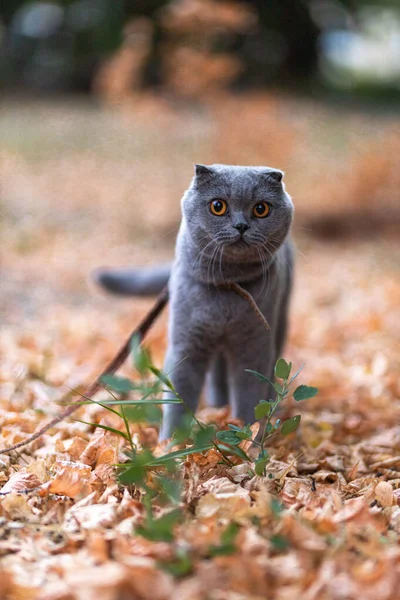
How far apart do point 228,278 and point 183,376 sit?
338mm

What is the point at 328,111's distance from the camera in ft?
37.5

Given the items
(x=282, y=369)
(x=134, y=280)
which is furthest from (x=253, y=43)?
(x=282, y=369)

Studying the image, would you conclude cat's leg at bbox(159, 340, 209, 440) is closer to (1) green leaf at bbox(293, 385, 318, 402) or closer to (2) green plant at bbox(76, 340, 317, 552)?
(2) green plant at bbox(76, 340, 317, 552)

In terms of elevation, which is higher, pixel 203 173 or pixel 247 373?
pixel 203 173

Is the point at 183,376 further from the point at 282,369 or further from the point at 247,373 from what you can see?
the point at 282,369

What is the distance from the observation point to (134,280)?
2572 millimetres

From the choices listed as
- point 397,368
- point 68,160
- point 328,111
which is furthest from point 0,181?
point 328,111

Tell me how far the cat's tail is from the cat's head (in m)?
0.85

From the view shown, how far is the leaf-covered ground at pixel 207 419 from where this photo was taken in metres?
1.16

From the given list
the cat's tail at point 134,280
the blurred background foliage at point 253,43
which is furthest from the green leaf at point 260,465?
the blurred background foliage at point 253,43

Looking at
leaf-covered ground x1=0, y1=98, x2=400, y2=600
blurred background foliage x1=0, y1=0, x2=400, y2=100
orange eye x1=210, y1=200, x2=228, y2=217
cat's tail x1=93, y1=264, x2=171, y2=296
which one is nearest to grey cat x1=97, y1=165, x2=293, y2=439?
orange eye x1=210, y1=200, x2=228, y2=217

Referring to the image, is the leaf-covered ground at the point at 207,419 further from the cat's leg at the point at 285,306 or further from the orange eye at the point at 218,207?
the orange eye at the point at 218,207

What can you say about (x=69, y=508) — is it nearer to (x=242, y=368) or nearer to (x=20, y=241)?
(x=242, y=368)

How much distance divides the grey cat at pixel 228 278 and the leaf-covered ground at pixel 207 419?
0.20 meters
